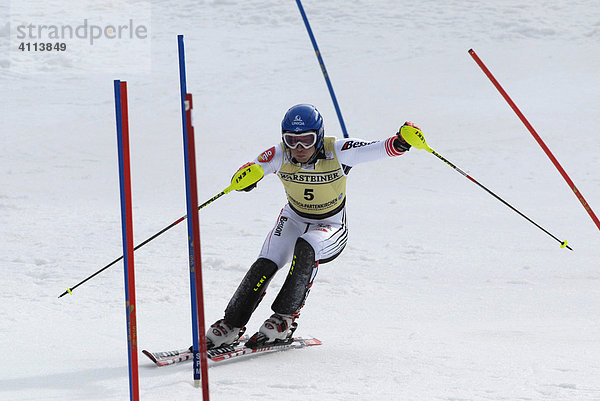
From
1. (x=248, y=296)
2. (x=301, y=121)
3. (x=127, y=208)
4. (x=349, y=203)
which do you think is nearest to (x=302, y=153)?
(x=301, y=121)

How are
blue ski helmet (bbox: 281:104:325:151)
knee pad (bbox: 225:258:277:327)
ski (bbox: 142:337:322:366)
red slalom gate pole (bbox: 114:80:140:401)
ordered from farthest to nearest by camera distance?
knee pad (bbox: 225:258:277:327) < blue ski helmet (bbox: 281:104:325:151) < ski (bbox: 142:337:322:366) < red slalom gate pole (bbox: 114:80:140:401)

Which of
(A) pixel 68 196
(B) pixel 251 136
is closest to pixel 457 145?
(B) pixel 251 136

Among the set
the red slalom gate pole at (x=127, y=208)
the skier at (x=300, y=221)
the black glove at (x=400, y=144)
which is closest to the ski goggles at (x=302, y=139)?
the skier at (x=300, y=221)

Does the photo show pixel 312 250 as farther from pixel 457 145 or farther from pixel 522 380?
pixel 457 145

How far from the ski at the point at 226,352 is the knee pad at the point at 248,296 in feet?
0.56

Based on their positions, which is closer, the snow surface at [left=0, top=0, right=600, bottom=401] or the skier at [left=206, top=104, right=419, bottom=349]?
the snow surface at [left=0, top=0, right=600, bottom=401]

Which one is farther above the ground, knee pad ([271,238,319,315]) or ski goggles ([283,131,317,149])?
ski goggles ([283,131,317,149])

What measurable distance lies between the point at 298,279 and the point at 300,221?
1.70 ft

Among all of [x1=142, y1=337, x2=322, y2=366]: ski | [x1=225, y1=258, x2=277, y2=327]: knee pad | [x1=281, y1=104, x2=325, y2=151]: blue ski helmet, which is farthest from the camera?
[x1=225, y1=258, x2=277, y2=327]: knee pad

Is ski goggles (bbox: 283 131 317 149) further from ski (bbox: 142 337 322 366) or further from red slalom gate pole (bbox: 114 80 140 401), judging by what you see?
red slalom gate pole (bbox: 114 80 140 401)

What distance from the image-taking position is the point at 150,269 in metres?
7.14

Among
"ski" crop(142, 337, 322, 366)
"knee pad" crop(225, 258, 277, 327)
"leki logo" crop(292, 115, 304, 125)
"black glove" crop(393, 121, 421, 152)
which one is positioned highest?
"leki logo" crop(292, 115, 304, 125)

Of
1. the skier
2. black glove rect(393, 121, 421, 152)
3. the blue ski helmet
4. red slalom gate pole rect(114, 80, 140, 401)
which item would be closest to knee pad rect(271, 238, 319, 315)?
the skier

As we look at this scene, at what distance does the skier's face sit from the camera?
472 cm
